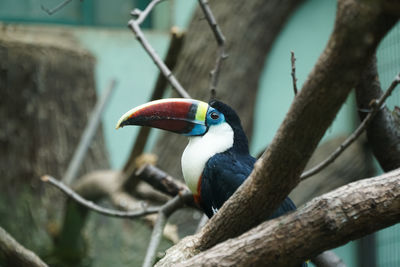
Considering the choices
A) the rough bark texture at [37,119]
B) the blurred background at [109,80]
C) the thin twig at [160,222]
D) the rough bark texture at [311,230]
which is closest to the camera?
the rough bark texture at [311,230]

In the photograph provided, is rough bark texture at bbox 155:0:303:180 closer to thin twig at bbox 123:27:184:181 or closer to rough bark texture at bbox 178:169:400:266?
thin twig at bbox 123:27:184:181

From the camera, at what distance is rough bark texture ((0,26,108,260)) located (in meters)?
4.23

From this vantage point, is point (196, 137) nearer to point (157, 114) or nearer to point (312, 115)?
point (157, 114)

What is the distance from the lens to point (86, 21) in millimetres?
5152

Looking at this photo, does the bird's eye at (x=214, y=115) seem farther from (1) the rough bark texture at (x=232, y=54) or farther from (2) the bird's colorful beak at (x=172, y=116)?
(1) the rough bark texture at (x=232, y=54)

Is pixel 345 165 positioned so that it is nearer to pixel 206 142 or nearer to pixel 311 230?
pixel 206 142

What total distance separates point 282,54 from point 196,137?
2.55 m

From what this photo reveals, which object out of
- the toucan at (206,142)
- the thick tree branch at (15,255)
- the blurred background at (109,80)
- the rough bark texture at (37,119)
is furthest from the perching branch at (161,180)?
the rough bark texture at (37,119)

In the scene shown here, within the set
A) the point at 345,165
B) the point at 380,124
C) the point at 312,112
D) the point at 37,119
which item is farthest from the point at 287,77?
the point at 312,112

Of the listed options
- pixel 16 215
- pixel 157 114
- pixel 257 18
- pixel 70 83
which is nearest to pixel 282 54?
pixel 257 18

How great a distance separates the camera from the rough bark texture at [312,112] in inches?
36.9

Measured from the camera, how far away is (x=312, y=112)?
3.51 feet

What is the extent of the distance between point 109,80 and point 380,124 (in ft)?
8.79

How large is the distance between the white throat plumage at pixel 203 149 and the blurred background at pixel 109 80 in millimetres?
1590
